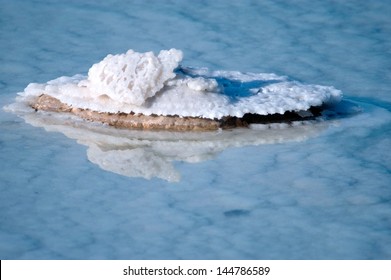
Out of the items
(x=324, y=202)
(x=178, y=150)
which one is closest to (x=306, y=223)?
(x=324, y=202)

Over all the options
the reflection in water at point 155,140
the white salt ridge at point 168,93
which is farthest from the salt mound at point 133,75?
the reflection in water at point 155,140

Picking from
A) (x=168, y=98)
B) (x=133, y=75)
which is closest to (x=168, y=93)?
(x=168, y=98)

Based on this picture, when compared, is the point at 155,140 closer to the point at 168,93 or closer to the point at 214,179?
the point at 168,93

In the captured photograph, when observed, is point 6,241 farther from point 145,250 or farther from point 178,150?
point 178,150

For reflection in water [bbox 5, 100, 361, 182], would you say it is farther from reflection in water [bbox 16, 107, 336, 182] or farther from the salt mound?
the salt mound

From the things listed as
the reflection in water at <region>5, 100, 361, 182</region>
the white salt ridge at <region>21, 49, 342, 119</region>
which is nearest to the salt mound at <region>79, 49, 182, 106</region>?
the white salt ridge at <region>21, 49, 342, 119</region>

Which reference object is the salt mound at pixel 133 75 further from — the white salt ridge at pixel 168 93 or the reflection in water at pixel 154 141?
the reflection in water at pixel 154 141
